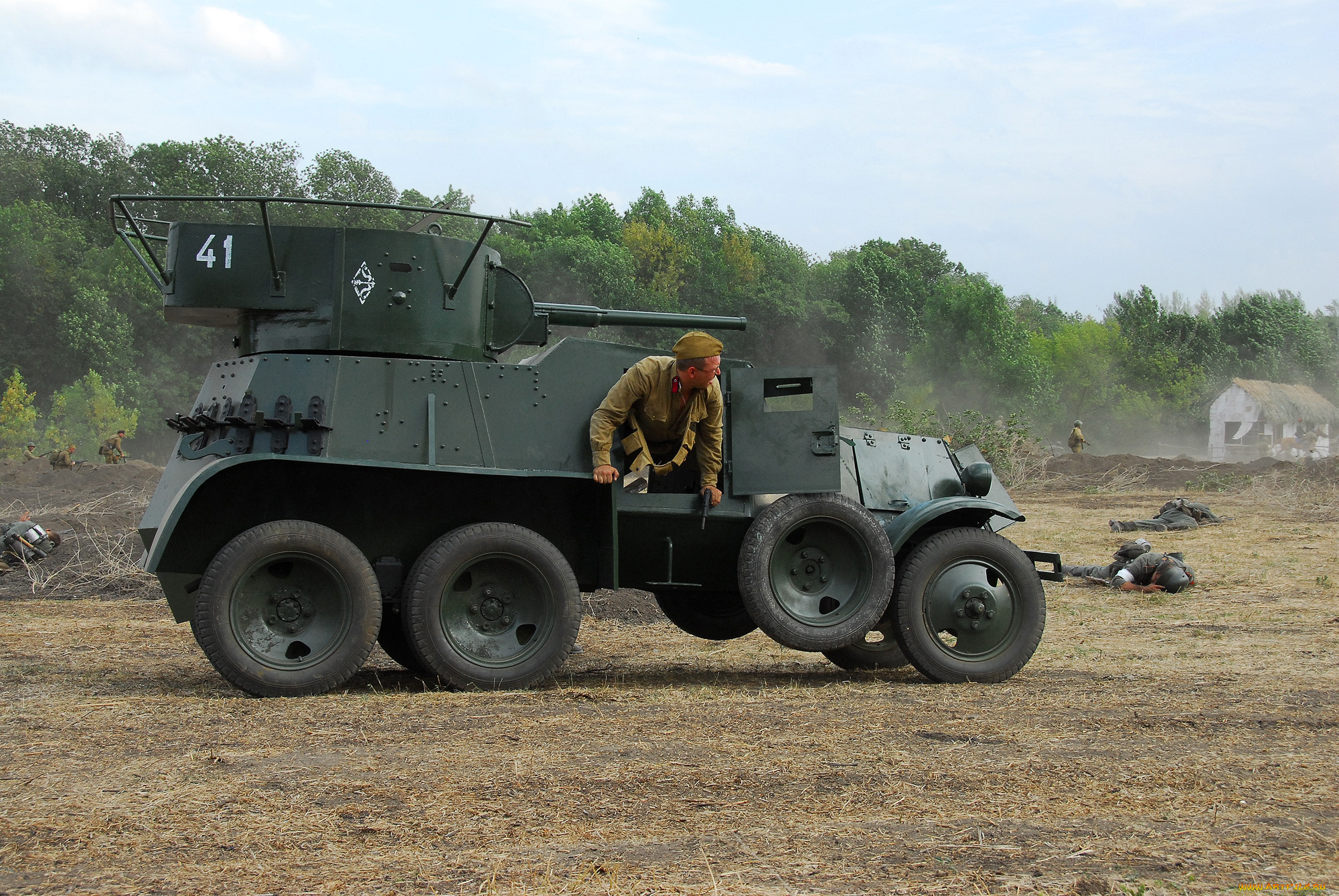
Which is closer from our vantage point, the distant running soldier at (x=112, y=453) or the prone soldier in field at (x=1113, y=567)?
the prone soldier in field at (x=1113, y=567)

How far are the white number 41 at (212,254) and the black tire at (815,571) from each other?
3.43m

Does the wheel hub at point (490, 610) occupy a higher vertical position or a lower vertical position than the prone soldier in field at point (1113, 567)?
higher

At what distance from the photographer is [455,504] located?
7.58 meters

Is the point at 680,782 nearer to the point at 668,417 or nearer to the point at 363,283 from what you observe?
the point at 668,417

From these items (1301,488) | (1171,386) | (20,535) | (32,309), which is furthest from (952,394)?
(20,535)

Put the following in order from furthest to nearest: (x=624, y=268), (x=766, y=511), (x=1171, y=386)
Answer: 1. (x=1171, y=386)
2. (x=624, y=268)
3. (x=766, y=511)

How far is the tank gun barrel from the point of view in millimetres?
8648

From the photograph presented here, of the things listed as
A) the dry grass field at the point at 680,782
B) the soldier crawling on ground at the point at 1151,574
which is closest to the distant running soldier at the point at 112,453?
the dry grass field at the point at 680,782

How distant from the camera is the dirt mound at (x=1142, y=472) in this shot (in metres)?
29.3

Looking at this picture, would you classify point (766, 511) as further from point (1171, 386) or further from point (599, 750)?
point (1171, 386)

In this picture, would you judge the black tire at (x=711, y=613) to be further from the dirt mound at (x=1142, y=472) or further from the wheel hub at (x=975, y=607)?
the dirt mound at (x=1142, y=472)

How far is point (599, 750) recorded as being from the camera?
5.48m

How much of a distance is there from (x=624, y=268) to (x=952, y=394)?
49.2 feet

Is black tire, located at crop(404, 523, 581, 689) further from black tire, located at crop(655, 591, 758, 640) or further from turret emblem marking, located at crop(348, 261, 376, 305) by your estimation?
black tire, located at crop(655, 591, 758, 640)
